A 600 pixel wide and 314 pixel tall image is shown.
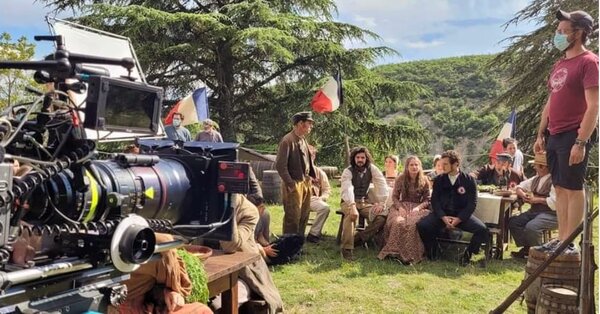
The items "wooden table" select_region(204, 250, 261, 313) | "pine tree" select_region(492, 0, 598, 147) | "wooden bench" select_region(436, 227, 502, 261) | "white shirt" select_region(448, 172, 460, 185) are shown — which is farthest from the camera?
"pine tree" select_region(492, 0, 598, 147)

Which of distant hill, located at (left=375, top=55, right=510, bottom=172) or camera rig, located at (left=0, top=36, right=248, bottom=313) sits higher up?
distant hill, located at (left=375, top=55, right=510, bottom=172)

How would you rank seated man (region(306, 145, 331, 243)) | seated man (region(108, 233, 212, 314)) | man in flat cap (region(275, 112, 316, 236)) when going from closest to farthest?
seated man (region(108, 233, 212, 314)), man in flat cap (region(275, 112, 316, 236)), seated man (region(306, 145, 331, 243))

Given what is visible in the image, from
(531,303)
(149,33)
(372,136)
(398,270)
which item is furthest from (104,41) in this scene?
(372,136)

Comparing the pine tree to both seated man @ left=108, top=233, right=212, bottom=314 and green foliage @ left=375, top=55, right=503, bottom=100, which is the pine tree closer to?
seated man @ left=108, top=233, right=212, bottom=314

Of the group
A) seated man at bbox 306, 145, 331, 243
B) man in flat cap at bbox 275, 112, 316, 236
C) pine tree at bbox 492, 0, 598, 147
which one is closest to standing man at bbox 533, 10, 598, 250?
man in flat cap at bbox 275, 112, 316, 236

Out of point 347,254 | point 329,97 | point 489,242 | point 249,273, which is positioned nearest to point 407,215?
point 347,254

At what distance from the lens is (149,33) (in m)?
15.3

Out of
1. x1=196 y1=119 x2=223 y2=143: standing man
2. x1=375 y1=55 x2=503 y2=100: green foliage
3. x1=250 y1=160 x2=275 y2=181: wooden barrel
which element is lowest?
x1=250 y1=160 x2=275 y2=181: wooden barrel

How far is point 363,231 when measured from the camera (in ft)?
21.6

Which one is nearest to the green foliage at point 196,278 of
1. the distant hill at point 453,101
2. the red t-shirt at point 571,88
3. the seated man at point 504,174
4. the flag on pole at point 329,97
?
the red t-shirt at point 571,88

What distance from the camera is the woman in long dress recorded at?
6.03 meters

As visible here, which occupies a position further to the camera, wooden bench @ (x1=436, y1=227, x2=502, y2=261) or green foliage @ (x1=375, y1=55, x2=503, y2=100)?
green foliage @ (x1=375, y1=55, x2=503, y2=100)

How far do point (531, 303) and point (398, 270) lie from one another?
2.52 m

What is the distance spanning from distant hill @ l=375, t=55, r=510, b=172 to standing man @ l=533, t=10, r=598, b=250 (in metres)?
15.4
